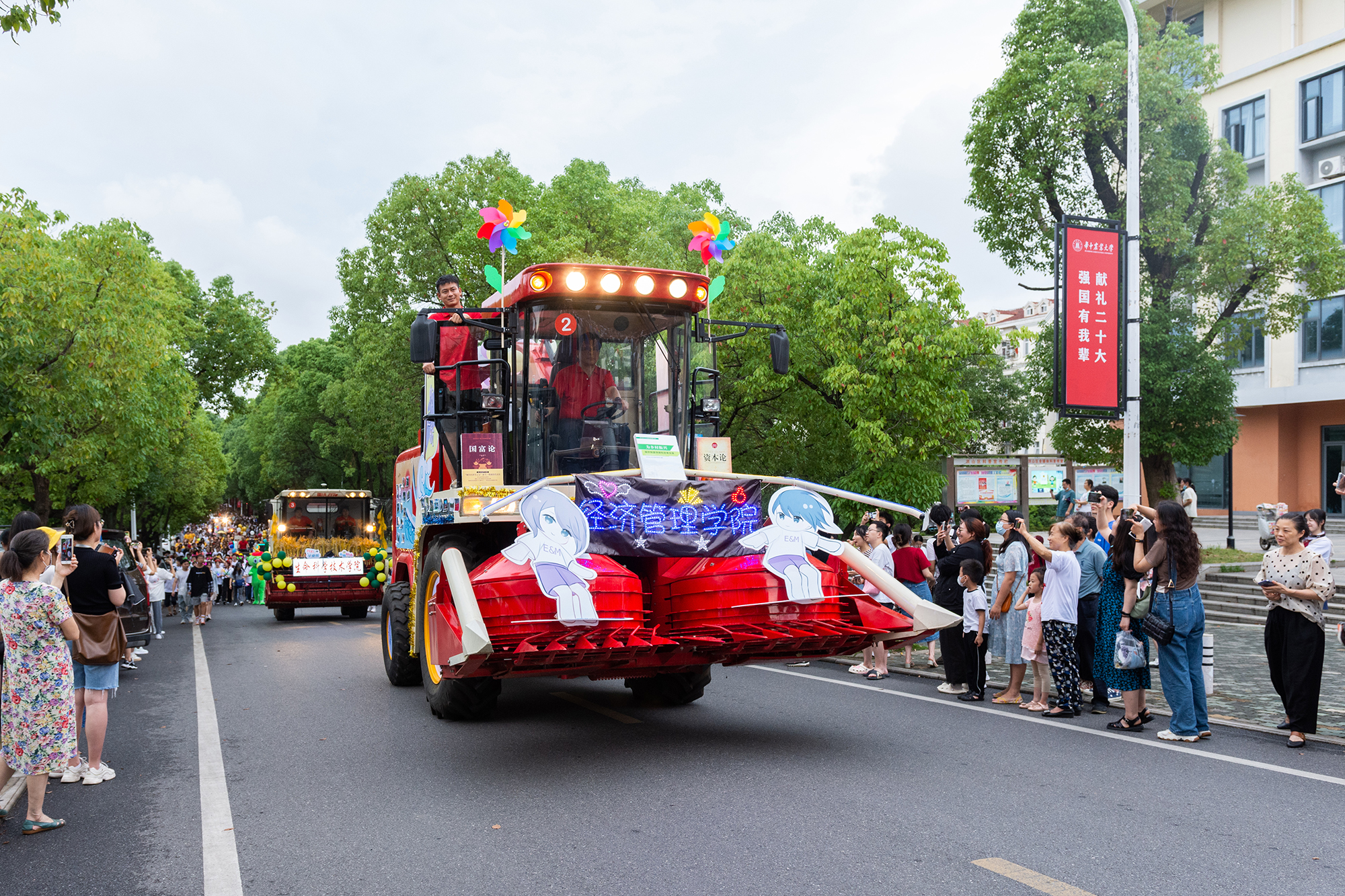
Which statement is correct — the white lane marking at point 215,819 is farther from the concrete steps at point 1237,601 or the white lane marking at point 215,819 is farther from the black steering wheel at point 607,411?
the concrete steps at point 1237,601

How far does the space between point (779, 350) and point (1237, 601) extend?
41.0 ft

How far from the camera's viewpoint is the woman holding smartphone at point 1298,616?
7.59 metres

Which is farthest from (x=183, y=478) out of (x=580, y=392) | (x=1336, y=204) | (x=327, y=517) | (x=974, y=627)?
(x=1336, y=204)

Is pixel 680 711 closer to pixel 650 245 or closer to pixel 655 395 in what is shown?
pixel 655 395

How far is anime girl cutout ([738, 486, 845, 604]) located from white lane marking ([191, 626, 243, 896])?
355 cm

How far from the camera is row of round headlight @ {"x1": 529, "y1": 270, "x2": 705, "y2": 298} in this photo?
25.9ft

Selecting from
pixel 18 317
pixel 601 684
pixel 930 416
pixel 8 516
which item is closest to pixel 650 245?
pixel 930 416

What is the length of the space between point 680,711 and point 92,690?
458 cm

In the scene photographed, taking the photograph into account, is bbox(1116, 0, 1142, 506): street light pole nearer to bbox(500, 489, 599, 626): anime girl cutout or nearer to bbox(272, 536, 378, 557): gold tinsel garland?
bbox(500, 489, 599, 626): anime girl cutout

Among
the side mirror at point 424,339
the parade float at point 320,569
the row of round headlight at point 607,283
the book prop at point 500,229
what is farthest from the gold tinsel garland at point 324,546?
the row of round headlight at point 607,283

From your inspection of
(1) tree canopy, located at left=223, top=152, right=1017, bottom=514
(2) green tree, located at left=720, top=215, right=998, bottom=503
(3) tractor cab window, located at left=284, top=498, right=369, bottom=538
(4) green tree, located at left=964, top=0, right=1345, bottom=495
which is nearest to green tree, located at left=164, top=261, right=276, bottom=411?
(1) tree canopy, located at left=223, top=152, right=1017, bottom=514

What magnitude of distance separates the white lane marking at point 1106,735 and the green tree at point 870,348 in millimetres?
11967

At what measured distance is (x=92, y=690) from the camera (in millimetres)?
6758

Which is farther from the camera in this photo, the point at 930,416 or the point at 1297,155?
the point at 1297,155
